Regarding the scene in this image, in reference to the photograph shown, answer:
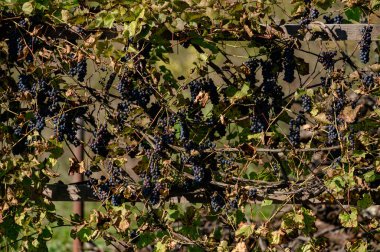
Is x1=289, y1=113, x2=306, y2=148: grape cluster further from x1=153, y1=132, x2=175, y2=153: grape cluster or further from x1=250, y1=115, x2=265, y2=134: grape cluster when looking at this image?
x1=153, y1=132, x2=175, y2=153: grape cluster

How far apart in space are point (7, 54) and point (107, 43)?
62 centimetres

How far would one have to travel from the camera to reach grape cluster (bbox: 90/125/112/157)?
12.6 ft

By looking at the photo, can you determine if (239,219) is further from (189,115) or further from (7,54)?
(7,54)

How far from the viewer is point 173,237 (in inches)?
155

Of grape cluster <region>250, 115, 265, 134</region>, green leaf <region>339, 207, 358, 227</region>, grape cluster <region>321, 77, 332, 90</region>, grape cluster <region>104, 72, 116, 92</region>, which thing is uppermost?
grape cluster <region>321, 77, 332, 90</region>

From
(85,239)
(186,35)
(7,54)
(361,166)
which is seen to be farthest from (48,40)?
(361,166)

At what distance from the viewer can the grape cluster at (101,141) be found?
12.6 feet

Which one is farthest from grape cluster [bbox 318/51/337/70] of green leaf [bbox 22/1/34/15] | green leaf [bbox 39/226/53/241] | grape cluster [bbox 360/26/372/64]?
green leaf [bbox 39/226/53/241]

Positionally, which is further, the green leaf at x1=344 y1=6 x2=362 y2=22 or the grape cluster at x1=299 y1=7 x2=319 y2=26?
the green leaf at x1=344 y1=6 x2=362 y2=22

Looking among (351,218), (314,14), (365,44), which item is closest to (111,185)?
(351,218)

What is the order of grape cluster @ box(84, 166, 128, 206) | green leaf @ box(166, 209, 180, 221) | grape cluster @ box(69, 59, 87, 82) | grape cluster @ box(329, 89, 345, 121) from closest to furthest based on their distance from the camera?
grape cluster @ box(329, 89, 345, 121), grape cluster @ box(69, 59, 87, 82), grape cluster @ box(84, 166, 128, 206), green leaf @ box(166, 209, 180, 221)

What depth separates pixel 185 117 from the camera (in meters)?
3.72

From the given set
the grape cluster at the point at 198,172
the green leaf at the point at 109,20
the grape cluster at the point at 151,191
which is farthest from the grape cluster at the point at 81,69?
the grape cluster at the point at 198,172

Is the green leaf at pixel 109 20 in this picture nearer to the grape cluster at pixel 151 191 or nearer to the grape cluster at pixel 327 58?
the grape cluster at pixel 151 191
